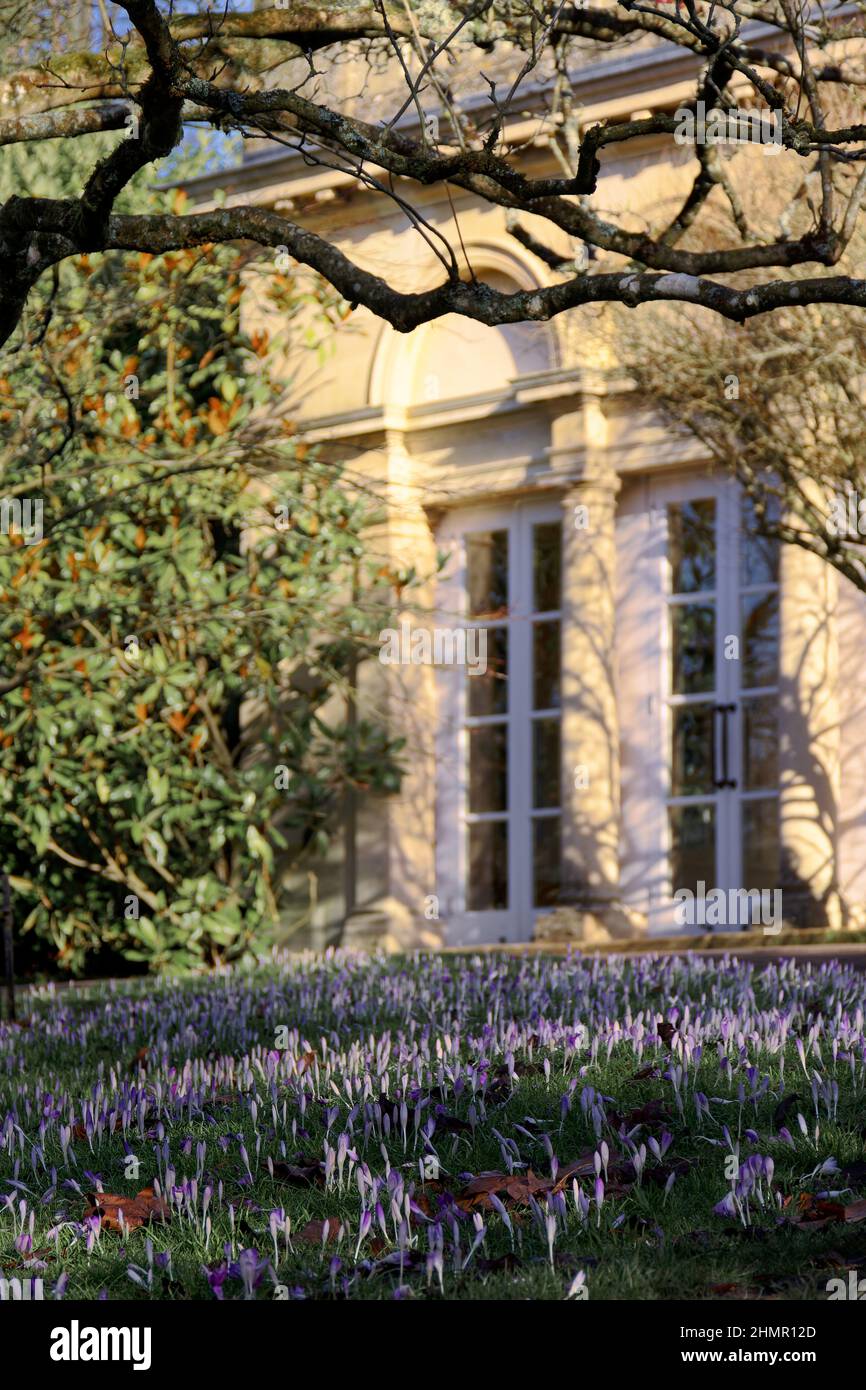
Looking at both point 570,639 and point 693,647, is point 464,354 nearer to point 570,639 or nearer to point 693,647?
point 570,639

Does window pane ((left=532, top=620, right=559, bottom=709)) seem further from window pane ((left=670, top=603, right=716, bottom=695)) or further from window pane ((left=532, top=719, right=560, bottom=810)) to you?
window pane ((left=670, top=603, right=716, bottom=695))

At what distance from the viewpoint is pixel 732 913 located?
12.8m

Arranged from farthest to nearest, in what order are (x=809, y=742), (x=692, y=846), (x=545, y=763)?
(x=545, y=763) < (x=692, y=846) < (x=809, y=742)

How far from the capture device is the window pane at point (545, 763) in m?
13.9

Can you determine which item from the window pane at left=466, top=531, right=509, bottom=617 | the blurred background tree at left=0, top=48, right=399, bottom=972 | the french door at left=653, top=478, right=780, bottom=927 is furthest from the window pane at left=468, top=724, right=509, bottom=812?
the french door at left=653, top=478, right=780, bottom=927

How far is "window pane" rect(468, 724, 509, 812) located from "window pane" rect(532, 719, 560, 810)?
31 cm

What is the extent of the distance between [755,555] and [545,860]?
9.32 ft

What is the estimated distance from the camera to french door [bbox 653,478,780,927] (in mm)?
12820

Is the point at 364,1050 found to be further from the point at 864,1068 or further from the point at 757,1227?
the point at 757,1227

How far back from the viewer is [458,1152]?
428 centimetres

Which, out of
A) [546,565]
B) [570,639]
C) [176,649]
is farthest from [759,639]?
[176,649]

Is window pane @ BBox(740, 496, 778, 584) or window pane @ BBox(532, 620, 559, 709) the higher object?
window pane @ BBox(740, 496, 778, 584)

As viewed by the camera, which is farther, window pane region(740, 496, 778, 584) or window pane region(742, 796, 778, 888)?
window pane region(740, 496, 778, 584)

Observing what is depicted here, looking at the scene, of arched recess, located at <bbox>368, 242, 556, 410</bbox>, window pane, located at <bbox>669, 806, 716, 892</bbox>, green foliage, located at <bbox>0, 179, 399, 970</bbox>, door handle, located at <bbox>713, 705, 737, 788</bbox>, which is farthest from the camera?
arched recess, located at <bbox>368, 242, 556, 410</bbox>
